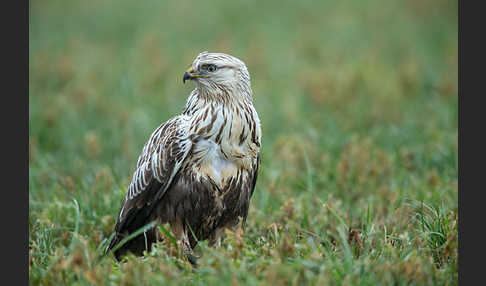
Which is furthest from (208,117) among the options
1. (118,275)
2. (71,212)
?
(71,212)

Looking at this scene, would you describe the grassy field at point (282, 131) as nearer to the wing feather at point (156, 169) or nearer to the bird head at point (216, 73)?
the wing feather at point (156, 169)

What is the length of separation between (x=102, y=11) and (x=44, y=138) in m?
6.89

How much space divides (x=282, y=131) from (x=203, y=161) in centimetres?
381

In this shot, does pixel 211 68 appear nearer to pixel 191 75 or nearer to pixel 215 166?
pixel 191 75

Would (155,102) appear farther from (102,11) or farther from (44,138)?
(102,11)

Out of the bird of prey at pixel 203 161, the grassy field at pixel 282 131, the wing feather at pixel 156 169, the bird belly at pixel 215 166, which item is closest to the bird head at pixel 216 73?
the bird of prey at pixel 203 161

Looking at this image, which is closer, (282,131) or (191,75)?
(191,75)

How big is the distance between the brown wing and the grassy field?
0.36m

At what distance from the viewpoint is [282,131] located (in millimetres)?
7816

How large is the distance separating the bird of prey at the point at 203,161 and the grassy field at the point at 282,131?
38 centimetres

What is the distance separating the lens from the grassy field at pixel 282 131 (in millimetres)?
3635

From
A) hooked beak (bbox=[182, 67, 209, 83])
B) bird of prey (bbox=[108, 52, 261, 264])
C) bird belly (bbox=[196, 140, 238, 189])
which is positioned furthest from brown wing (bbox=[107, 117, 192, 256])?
hooked beak (bbox=[182, 67, 209, 83])

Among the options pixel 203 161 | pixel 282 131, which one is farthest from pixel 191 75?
pixel 282 131

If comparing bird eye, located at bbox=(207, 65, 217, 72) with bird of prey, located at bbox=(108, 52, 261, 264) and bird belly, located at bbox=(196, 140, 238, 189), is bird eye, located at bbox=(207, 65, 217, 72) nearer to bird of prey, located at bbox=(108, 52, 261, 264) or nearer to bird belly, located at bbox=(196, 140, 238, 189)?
bird of prey, located at bbox=(108, 52, 261, 264)
